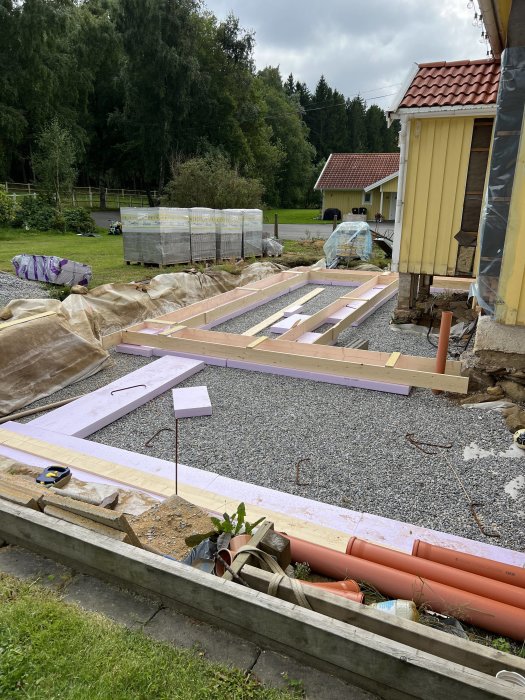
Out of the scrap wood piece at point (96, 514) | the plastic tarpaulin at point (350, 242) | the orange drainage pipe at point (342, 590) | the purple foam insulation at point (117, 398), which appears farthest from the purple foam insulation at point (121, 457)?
the plastic tarpaulin at point (350, 242)

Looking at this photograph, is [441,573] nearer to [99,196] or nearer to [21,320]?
[21,320]

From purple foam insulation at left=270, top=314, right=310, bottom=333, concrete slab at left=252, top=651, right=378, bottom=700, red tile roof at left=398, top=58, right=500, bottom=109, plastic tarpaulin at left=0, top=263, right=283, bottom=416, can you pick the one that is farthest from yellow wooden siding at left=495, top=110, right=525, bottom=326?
plastic tarpaulin at left=0, top=263, right=283, bottom=416

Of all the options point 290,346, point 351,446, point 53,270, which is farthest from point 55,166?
point 351,446

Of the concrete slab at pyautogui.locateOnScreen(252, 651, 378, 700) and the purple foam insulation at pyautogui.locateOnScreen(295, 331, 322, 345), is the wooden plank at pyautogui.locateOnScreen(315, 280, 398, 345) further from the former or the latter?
the concrete slab at pyautogui.locateOnScreen(252, 651, 378, 700)

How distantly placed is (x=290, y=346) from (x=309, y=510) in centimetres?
332

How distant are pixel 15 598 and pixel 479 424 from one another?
4422mm

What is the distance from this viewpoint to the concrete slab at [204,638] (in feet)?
6.92

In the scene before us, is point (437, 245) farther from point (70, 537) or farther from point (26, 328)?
point (70, 537)

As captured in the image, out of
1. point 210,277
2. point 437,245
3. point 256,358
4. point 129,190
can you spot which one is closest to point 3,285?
point 210,277

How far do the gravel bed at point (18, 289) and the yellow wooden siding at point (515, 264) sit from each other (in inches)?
314

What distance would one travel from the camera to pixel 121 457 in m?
4.39

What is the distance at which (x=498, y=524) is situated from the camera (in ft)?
11.4

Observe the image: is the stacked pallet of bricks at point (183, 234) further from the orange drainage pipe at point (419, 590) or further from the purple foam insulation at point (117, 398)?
the orange drainage pipe at point (419, 590)

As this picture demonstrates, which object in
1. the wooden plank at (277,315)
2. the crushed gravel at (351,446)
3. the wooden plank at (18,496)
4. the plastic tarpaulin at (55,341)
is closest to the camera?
the wooden plank at (18,496)
